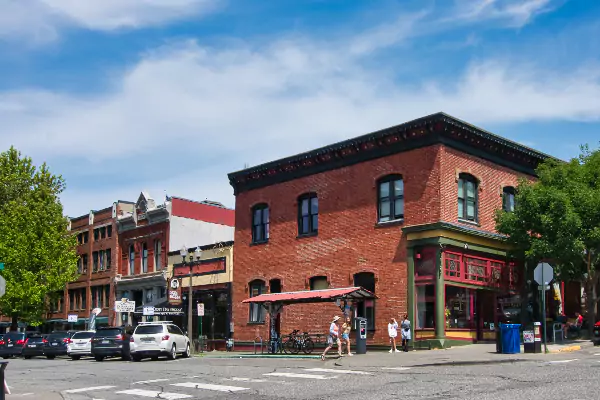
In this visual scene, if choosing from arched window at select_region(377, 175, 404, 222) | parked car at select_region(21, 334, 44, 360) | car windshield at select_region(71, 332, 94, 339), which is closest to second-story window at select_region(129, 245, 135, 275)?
parked car at select_region(21, 334, 44, 360)

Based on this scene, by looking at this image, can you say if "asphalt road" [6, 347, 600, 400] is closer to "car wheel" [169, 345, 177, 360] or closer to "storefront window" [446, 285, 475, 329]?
"storefront window" [446, 285, 475, 329]

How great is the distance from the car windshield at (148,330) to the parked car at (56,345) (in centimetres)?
888

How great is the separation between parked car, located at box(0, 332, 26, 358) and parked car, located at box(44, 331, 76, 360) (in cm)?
322

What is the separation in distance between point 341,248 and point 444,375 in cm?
1665

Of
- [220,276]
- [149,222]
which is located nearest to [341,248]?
[220,276]

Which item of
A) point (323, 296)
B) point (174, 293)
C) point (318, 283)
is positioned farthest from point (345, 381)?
point (174, 293)

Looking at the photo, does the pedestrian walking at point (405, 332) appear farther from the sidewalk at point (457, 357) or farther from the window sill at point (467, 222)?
the window sill at point (467, 222)

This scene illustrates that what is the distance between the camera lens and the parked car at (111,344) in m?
32.4

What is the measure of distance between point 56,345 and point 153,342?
1038 cm

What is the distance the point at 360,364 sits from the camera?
2308cm

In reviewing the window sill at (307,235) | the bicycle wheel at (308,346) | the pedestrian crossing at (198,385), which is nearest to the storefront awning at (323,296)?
the bicycle wheel at (308,346)

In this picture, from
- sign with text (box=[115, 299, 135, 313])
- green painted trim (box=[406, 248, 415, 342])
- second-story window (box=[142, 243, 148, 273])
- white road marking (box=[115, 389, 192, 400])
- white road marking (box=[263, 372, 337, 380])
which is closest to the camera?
white road marking (box=[115, 389, 192, 400])

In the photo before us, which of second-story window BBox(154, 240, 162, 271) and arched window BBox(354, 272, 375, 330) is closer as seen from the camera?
arched window BBox(354, 272, 375, 330)

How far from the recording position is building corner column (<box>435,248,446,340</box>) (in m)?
29.5
